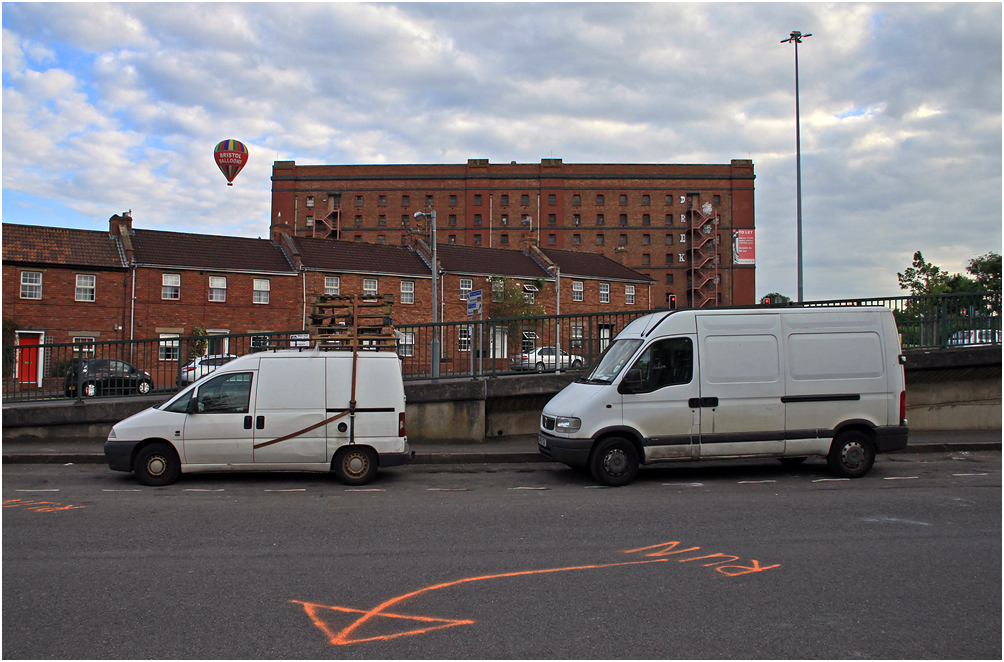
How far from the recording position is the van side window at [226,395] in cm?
949

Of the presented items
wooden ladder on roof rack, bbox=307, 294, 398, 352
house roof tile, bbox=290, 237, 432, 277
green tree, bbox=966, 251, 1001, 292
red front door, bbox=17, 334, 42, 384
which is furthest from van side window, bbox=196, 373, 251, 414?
green tree, bbox=966, 251, 1001, 292

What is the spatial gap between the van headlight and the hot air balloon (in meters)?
25.3

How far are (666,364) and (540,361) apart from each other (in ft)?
14.1

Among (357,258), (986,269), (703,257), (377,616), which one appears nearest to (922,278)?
(986,269)

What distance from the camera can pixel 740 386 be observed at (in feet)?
31.3

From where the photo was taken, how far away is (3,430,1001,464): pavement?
37.8 feet

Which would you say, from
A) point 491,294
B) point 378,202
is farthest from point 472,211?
point 491,294

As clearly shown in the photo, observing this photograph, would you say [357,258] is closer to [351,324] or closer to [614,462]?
[351,324]

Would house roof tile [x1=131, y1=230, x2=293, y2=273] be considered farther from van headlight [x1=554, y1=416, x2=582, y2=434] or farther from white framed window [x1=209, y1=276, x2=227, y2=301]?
van headlight [x1=554, y1=416, x2=582, y2=434]

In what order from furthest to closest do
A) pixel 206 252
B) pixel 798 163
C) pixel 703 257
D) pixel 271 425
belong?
1. pixel 703 257
2. pixel 206 252
3. pixel 798 163
4. pixel 271 425

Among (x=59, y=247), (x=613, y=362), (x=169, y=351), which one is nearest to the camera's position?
(x=613, y=362)

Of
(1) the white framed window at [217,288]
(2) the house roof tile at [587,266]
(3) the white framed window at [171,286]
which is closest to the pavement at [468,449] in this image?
(3) the white framed window at [171,286]

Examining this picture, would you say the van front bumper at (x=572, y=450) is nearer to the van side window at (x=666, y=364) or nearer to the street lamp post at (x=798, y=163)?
the van side window at (x=666, y=364)

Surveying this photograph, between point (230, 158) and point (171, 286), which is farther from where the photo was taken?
point (171, 286)
